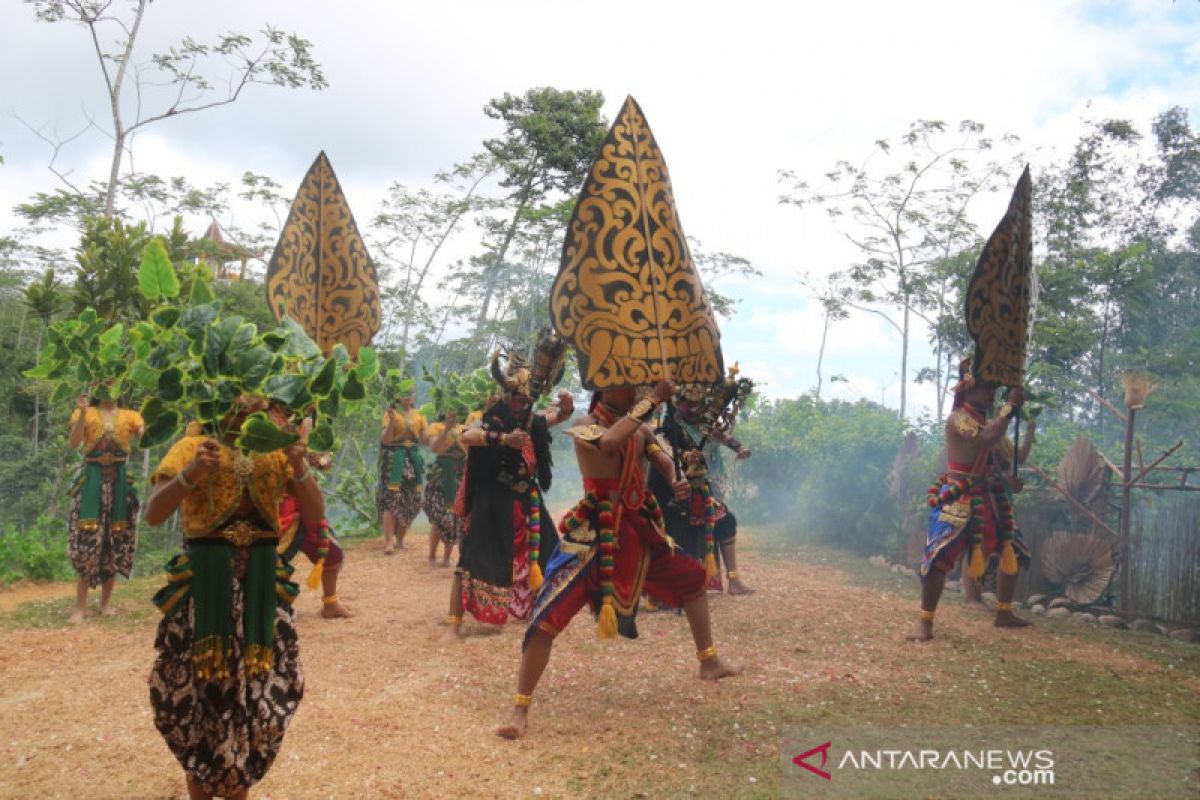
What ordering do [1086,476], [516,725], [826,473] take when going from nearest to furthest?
[516,725] → [1086,476] → [826,473]

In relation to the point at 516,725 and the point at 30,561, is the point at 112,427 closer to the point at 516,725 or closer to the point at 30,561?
the point at 30,561

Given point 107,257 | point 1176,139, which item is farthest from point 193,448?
point 1176,139

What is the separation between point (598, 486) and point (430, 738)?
1673mm

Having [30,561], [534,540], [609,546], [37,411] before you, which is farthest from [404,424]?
[37,411]

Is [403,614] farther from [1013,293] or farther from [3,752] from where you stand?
[1013,293]

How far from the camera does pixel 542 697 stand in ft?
16.4

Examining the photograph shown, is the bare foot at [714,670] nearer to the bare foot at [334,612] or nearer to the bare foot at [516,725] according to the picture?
the bare foot at [516,725]

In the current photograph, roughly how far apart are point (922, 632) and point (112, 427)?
7184 mm

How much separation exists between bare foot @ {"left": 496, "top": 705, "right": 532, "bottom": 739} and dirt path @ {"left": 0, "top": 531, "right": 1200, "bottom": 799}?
8 cm

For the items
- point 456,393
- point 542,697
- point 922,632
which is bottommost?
point 542,697

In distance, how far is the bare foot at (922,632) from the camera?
21.0ft

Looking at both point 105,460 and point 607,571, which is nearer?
point 607,571

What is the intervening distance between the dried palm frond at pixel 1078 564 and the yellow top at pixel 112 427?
8.86 meters

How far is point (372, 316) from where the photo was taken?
591 cm
